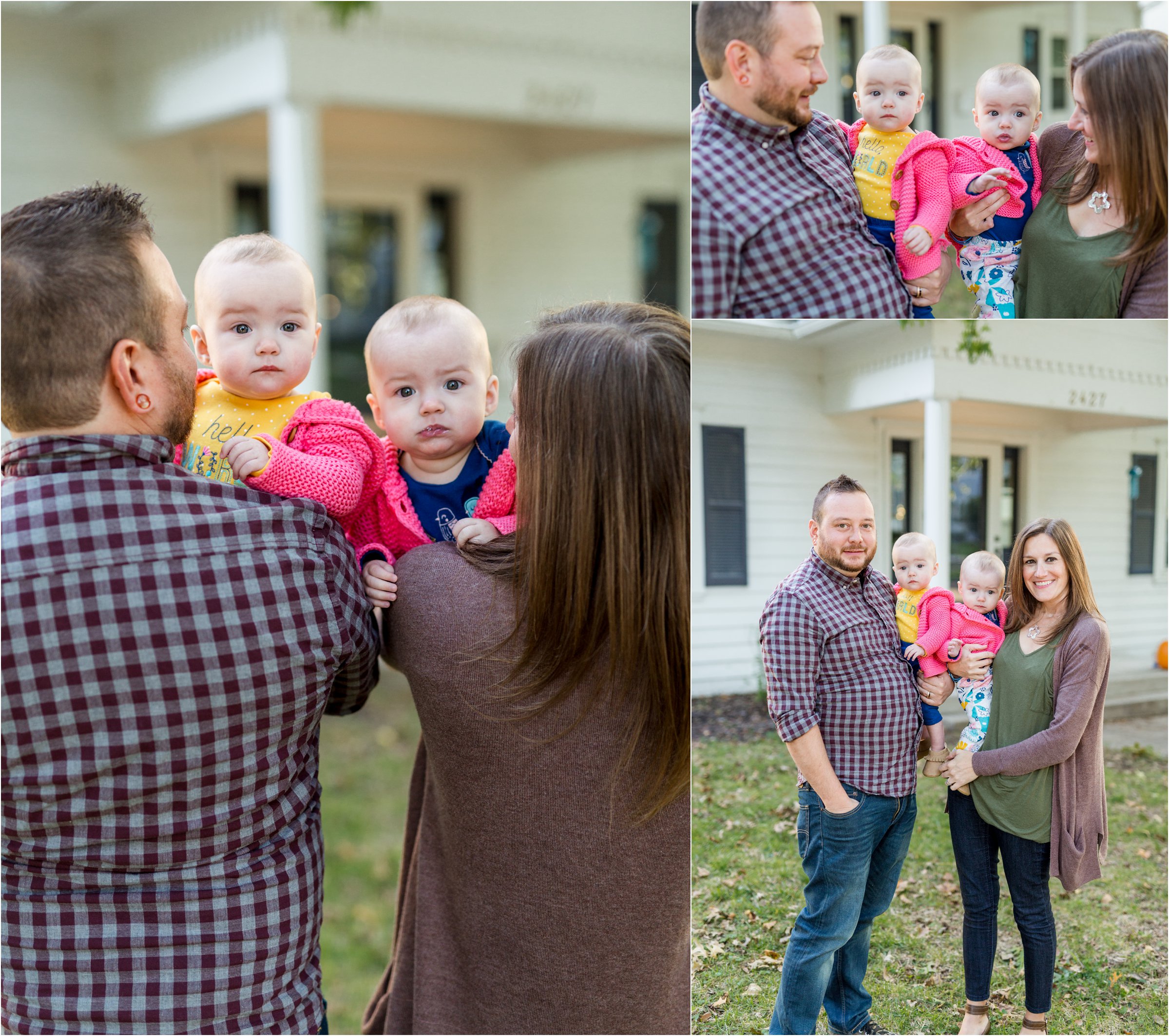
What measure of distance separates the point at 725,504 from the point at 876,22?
781mm

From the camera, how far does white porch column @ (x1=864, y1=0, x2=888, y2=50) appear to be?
1732mm

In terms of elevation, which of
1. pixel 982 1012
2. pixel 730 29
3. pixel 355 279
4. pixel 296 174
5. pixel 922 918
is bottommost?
pixel 982 1012

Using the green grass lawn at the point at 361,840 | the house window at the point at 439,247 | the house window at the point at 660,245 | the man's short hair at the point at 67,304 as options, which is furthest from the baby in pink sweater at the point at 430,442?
the house window at the point at 660,245

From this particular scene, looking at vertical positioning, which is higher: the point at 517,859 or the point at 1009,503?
the point at 1009,503

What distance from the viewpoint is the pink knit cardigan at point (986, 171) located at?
1.71 m

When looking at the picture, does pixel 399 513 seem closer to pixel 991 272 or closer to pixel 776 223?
pixel 776 223

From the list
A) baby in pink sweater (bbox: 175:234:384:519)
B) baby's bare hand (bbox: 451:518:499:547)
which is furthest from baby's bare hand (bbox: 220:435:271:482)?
baby's bare hand (bbox: 451:518:499:547)

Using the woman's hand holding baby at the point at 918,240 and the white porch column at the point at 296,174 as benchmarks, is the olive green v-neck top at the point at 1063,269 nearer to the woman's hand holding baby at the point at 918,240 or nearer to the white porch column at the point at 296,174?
the woman's hand holding baby at the point at 918,240

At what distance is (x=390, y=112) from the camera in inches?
277

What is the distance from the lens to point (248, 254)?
1812 millimetres

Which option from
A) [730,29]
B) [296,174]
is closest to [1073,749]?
[730,29]

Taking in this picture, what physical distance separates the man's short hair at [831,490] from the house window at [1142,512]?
47 cm

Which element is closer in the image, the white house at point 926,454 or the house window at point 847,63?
the house window at point 847,63

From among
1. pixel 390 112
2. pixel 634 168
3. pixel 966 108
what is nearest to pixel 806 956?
pixel 966 108
